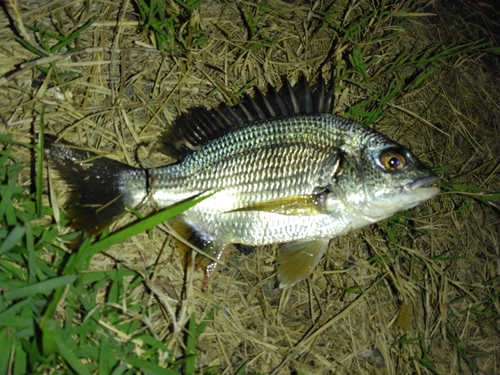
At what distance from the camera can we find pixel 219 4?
9.87 ft

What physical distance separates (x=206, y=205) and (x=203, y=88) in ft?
3.24

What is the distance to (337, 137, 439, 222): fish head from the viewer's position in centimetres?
241

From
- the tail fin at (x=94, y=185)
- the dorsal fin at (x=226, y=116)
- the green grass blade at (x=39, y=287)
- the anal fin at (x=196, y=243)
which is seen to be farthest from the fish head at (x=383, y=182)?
the green grass blade at (x=39, y=287)

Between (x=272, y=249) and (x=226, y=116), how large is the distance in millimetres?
1052

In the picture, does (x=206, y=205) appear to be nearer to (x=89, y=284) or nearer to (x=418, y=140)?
(x=89, y=284)

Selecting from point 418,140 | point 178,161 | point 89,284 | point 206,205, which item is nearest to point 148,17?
point 178,161

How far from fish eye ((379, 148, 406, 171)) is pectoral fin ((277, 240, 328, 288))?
0.66m

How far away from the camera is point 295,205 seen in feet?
7.91

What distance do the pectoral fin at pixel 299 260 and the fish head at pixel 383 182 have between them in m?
0.39

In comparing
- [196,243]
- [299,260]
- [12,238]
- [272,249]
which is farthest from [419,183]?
[12,238]

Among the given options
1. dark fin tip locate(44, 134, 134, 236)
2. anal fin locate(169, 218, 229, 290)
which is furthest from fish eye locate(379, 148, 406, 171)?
dark fin tip locate(44, 134, 134, 236)

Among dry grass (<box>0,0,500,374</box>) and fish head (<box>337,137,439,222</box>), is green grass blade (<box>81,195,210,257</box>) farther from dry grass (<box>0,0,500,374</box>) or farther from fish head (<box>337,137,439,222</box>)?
fish head (<box>337,137,439,222</box>)

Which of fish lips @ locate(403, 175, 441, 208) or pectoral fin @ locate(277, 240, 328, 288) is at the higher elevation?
fish lips @ locate(403, 175, 441, 208)

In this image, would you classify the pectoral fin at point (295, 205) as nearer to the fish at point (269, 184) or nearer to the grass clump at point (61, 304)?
the fish at point (269, 184)
